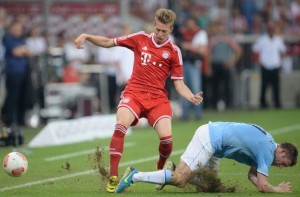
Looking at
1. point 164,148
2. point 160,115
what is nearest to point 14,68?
point 164,148

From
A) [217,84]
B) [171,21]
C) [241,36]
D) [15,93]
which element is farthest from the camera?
[241,36]

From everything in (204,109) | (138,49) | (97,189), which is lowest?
(204,109)

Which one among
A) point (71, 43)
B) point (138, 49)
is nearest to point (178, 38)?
point (71, 43)

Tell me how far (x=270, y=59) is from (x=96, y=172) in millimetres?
15609

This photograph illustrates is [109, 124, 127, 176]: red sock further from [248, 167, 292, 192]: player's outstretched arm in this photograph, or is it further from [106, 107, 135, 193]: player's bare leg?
[248, 167, 292, 192]: player's outstretched arm

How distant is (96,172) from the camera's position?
12961 millimetres

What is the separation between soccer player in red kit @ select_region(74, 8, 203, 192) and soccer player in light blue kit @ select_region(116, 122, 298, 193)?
2.37ft

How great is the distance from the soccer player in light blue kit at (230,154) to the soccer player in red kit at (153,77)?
0.72 m

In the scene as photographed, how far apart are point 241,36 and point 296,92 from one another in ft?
8.42

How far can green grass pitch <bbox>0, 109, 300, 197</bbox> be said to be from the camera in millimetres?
11664

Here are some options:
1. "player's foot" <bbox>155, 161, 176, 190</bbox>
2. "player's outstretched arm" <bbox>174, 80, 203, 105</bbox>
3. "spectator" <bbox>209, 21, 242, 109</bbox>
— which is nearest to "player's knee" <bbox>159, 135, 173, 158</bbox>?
"player's foot" <bbox>155, 161, 176, 190</bbox>

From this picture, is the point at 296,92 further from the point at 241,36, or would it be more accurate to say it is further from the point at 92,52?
the point at 92,52

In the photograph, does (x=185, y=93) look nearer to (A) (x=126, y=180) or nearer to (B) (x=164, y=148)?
(B) (x=164, y=148)

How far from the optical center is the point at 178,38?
24359mm
